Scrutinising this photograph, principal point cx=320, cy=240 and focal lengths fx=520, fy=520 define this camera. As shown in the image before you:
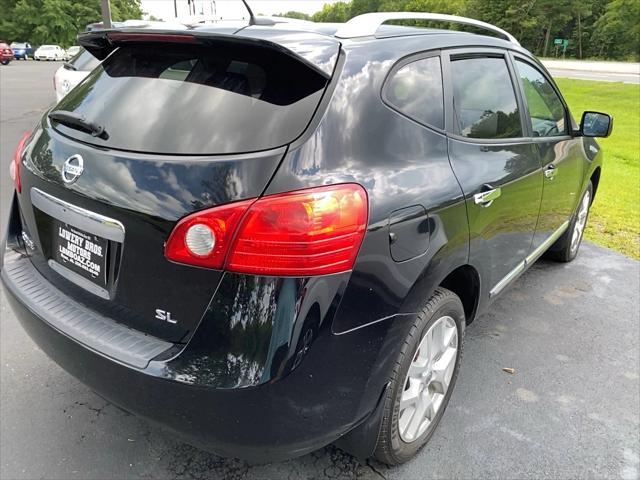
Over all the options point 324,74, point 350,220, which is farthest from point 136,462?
point 324,74

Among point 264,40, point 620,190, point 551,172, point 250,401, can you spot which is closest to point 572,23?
point 620,190

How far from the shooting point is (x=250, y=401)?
62.4 inches

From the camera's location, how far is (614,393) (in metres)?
2.87

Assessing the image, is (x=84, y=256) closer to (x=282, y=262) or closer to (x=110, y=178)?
(x=110, y=178)

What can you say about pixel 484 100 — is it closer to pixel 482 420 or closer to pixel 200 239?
pixel 482 420

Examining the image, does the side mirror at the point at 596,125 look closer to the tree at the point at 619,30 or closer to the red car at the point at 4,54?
the red car at the point at 4,54

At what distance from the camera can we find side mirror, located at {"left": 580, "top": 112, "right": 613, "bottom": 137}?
11.9ft

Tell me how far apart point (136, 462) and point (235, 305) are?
1.14 meters

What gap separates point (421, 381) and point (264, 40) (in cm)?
148

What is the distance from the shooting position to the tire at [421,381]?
6.47 ft

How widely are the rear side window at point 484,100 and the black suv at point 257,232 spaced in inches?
4.5

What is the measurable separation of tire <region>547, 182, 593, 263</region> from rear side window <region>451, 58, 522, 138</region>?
1723mm

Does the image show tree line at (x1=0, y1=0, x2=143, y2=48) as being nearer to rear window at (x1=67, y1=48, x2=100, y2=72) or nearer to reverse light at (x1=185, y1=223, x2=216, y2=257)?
rear window at (x1=67, y1=48, x2=100, y2=72)

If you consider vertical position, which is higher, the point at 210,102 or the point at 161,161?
the point at 210,102
